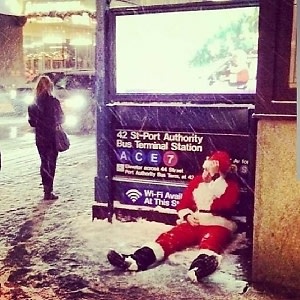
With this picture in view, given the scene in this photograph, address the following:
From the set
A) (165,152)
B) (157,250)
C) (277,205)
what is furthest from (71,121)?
(277,205)

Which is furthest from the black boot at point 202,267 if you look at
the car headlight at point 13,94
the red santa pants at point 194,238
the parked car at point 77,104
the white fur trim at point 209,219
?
the car headlight at point 13,94

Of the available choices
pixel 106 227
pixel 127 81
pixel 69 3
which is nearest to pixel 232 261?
pixel 106 227

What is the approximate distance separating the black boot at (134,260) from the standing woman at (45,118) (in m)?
3.19

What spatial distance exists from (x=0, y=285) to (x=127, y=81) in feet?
9.60

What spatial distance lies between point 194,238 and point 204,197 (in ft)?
1.46

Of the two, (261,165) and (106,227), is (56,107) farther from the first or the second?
(261,165)

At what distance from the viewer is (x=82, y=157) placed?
12.3 meters

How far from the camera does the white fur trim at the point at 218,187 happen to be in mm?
5996

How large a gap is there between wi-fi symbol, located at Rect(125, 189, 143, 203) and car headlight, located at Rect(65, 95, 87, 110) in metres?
10.5

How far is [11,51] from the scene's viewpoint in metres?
28.9

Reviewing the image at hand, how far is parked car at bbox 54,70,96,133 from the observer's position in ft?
55.5

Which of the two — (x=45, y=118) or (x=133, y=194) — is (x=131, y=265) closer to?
(x=133, y=194)

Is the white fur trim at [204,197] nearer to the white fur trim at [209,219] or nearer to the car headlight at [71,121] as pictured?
the white fur trim at [209,219]

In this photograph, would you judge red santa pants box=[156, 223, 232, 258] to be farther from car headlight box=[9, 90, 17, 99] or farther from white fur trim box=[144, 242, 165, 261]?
car headlight box=[9, 90, 17, 99]
